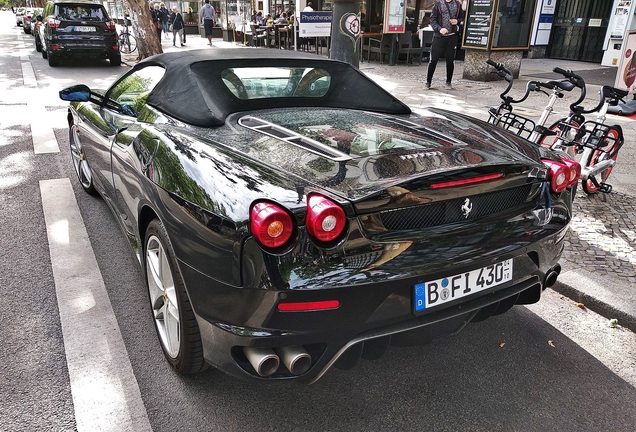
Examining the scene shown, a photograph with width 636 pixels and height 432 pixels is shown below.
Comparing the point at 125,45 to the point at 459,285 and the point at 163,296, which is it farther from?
the point at 459,285

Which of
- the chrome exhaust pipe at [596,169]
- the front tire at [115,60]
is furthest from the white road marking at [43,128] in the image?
the front tire at [115,60]

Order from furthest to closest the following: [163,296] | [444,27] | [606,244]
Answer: [444,27] → [606,244] → [163,296]

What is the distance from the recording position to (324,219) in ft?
6.04

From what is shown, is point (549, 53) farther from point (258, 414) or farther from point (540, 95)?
point (258, 414)

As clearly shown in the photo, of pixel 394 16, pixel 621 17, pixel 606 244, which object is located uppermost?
pixel 621 17

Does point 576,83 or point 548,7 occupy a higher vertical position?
point 548,7

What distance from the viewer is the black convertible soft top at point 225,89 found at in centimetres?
295

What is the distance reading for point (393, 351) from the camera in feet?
9.06

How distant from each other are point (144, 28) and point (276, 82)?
13.5 metres

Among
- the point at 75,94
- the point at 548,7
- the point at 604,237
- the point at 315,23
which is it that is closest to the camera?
the point at 75,94

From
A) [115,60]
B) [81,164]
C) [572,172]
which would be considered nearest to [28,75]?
[115,60]

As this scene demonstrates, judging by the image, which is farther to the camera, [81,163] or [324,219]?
[81,163]

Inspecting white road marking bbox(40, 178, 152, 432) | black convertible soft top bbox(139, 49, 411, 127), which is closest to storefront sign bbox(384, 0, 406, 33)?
black convertible soft top bbox(139, 49, 411, 127)

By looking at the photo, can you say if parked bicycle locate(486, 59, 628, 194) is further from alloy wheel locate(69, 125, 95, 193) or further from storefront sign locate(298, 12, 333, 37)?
storefront sign locate(298, 12, 333, 37)
